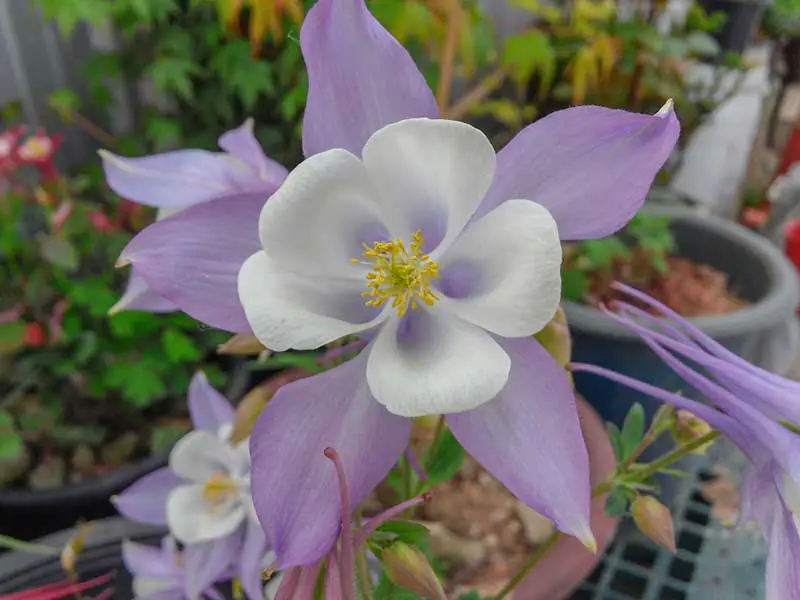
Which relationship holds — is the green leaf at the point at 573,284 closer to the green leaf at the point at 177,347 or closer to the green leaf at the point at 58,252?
the green leaf at the point at 177,347

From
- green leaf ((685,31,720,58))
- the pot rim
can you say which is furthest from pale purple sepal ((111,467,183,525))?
green leaf ((685,31,720,58))

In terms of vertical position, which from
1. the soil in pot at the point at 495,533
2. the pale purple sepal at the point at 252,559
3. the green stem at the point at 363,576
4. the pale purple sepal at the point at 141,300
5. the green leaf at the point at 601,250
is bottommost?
the soil in pot at the point at 495,533

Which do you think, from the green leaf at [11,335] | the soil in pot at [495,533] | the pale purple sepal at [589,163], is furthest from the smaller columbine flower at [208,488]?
the green leaf at [11,335]

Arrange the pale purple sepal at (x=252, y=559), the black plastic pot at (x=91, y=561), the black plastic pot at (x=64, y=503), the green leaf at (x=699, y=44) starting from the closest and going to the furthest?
the pale purple sepal at (x=252, y=559) < the black plastic pot at (x=91, y=561) < the black plastic pot at (x=64, y=503) < the green leaf at (x=699, y=44)

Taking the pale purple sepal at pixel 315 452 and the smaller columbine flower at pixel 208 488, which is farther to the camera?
the smaller columbine flower at pixel 208 488

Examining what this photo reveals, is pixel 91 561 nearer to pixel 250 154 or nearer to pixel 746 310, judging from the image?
pixel 250 154

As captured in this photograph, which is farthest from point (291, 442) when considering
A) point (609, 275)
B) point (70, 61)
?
A: point (70, 61)

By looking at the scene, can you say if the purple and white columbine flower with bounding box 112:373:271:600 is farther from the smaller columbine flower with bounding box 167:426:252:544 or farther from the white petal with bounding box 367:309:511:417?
the white petal with bounding box 367:309:511:417
